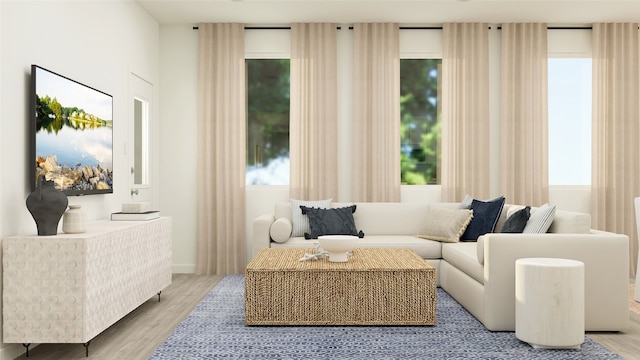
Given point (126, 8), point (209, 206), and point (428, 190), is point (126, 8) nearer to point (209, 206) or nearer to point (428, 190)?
point (209, 206)

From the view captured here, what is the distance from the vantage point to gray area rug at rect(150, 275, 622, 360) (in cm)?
306

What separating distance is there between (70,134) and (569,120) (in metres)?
5.29

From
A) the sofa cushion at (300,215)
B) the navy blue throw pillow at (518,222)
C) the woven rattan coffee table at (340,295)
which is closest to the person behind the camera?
the woven rattan coffee table at (340,295)

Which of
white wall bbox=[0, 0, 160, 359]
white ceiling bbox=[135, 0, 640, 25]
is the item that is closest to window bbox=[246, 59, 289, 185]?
white ceiling bbox=[135, 0, 640, 25]

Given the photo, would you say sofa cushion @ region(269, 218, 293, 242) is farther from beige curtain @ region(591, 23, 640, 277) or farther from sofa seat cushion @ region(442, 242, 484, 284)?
beige curtain @ region(591, 23, 640, 277)

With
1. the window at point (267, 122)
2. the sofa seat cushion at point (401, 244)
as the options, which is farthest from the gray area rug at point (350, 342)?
the window at point (267, 122)

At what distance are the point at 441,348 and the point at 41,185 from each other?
255 centimetres

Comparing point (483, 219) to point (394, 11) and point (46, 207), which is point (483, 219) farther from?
point (46, 207)

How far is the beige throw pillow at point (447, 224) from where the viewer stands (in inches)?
196

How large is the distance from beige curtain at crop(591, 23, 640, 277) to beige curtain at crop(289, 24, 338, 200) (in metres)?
2.95

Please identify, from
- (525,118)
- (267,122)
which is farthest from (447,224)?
(267,122)

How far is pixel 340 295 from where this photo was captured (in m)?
3.69

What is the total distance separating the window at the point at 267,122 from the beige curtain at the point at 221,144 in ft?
0.60

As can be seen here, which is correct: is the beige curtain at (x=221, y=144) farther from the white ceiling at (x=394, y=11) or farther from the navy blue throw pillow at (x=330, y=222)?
the navy blue throw pillow at (x=330, y=222)
